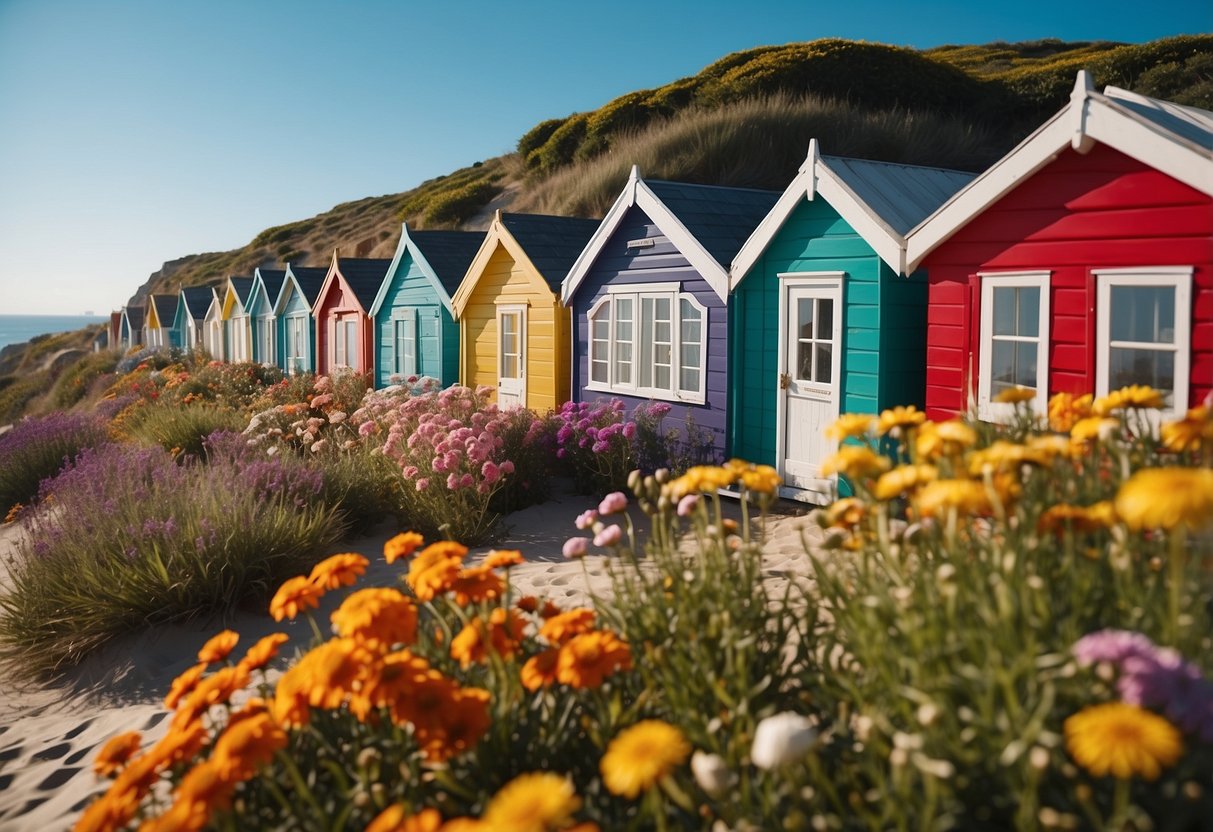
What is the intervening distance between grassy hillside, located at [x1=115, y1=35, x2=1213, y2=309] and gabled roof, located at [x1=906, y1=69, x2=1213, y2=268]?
13546mm

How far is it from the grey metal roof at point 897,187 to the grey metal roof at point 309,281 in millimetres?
15041

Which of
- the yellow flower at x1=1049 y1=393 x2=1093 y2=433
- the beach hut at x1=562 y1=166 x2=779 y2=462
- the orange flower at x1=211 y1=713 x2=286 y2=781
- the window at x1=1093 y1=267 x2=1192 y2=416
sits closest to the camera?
the orange flower at x1=211 y1=713 x2=286 y2=781

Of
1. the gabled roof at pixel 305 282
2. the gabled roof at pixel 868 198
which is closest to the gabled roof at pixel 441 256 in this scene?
the gabled roof at pixel 305 282

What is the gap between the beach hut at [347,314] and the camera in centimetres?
1853

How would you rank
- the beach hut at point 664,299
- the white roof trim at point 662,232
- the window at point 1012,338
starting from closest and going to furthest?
the window at point 1012,338 → the white roof trim at point 662,232 → the beach hut at point 664,299

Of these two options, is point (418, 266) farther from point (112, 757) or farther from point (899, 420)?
point (899, 420)

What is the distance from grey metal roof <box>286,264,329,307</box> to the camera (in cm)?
2163

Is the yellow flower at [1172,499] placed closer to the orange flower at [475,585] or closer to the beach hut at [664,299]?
→ the orange flower at [475,585]

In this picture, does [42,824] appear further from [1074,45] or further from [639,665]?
[1074,45]

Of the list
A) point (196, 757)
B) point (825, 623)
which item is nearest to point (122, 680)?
point (196, 757)

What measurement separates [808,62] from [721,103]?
297 cm

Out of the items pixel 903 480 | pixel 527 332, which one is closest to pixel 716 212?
pixel 527 332

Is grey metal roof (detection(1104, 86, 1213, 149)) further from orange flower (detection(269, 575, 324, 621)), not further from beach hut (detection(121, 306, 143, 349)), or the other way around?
beach hut (detection(121, 306, 143, 349))

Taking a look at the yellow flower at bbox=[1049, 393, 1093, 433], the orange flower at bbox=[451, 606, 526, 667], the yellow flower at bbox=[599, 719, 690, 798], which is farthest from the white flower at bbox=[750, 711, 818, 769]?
the yellow flower at bbox=[1049, 393, 1093, 433]
